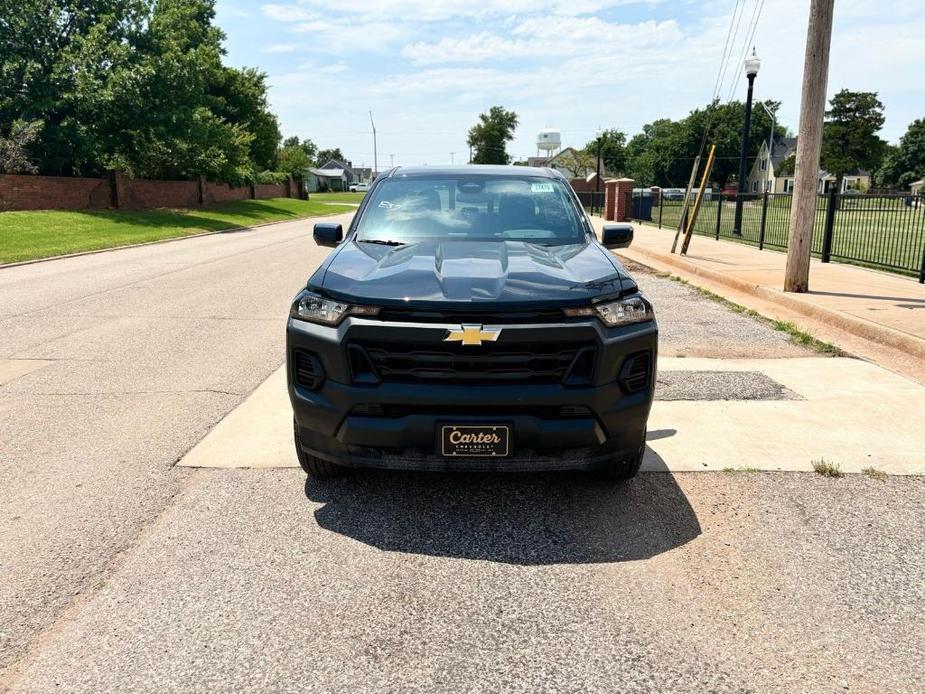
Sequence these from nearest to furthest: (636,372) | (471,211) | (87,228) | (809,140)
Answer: (636,372) < (471,211) < (809,140) < (87,228)

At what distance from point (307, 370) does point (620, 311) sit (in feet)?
5.18

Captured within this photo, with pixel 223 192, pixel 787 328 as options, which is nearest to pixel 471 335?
pixel 787 328

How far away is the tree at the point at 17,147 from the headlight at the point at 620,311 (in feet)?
97.5

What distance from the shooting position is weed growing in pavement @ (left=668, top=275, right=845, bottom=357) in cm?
779

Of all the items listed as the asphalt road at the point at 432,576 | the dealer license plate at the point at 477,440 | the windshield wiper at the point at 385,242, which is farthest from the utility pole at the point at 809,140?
the dealer license plate at the point at 477,440

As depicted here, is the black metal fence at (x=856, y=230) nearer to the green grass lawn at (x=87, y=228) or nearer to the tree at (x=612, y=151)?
the green grass lawn at (x=87, y=228)

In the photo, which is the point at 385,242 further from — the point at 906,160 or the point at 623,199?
the point at 906,160

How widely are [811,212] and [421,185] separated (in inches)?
305

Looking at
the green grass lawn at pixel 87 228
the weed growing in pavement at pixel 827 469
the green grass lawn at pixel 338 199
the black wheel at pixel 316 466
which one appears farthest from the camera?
the green grass lawn at pixel 338 199

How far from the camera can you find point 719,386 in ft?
20.8

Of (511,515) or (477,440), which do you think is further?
(511,515)

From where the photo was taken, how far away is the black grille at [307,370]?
11.9 ft

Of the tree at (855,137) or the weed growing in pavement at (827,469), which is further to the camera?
the tree at (855,137)

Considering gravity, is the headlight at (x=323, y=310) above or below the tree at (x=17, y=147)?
below
